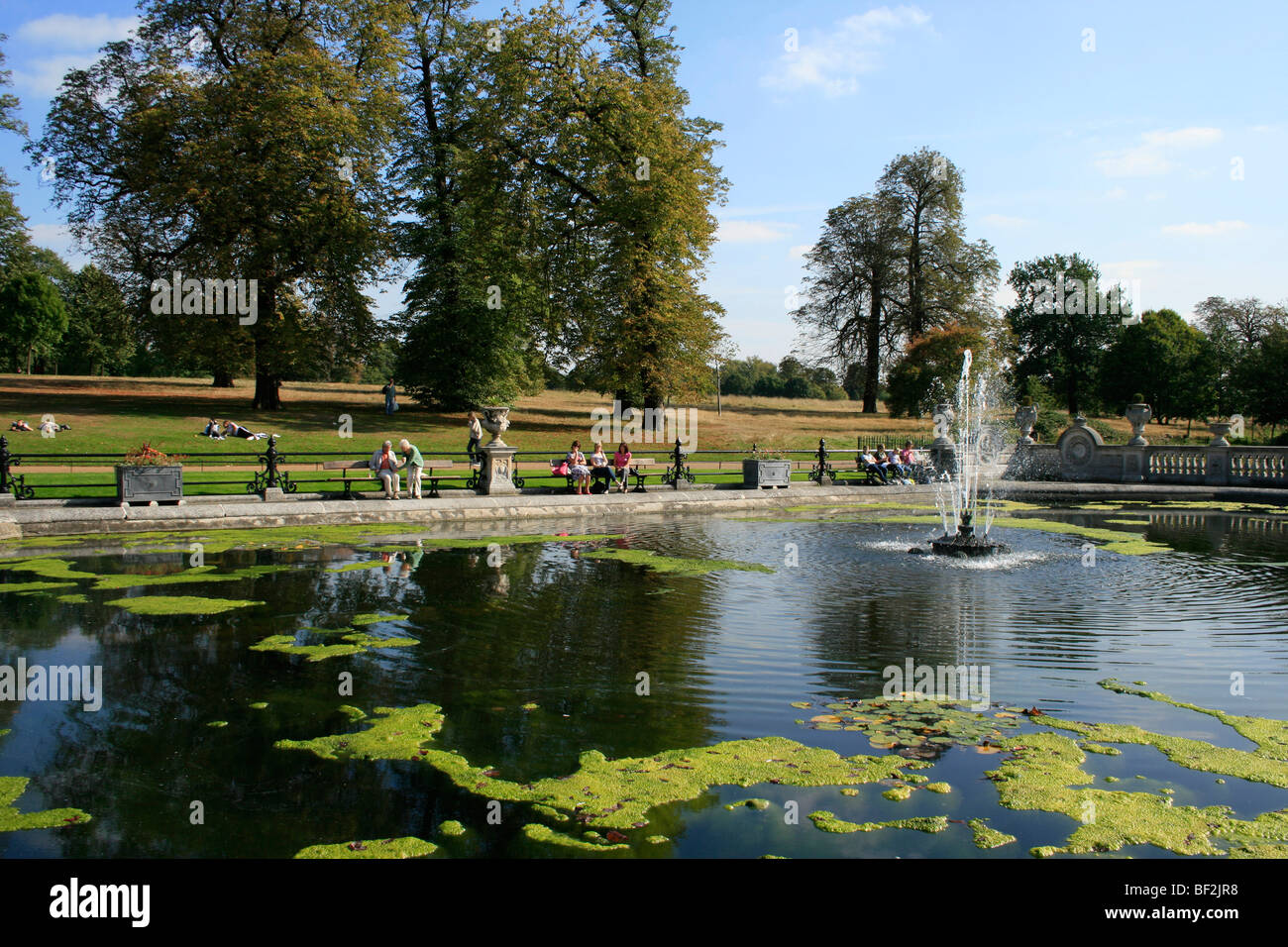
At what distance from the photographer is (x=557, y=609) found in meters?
11.0

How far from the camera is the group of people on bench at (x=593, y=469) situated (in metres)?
23.8

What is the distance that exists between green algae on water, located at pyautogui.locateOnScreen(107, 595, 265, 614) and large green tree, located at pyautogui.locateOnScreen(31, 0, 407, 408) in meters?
28.3

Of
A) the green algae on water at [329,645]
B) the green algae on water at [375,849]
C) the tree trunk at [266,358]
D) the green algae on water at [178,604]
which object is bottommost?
the green algae on water at [375,849]

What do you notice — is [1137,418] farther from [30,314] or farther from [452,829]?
[30,314]

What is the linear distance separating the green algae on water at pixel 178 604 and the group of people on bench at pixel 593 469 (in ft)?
43.0

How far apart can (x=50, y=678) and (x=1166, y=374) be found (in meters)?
72.6

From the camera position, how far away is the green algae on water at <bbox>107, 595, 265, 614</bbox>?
34.5 ft

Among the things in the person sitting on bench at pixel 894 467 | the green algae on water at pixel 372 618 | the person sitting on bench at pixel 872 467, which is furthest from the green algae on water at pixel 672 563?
the person sitting on bench at pixel 894 467


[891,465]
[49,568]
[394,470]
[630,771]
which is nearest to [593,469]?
[394,470]

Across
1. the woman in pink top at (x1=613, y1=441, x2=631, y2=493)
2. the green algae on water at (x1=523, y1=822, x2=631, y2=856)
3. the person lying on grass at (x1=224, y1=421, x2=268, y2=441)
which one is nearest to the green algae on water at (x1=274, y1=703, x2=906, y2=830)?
the green algae on water at (x1=523, y1=822, x2=631, y2=856)

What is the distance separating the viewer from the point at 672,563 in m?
14.7

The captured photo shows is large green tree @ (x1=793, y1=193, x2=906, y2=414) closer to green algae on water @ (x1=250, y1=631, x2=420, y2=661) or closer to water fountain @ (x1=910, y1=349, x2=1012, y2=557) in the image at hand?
water fountain @ (x1=910, y1=349, x2=1012, y2=557)

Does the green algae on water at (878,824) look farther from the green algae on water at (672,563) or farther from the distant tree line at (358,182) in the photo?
the distant tree line at (358,182)

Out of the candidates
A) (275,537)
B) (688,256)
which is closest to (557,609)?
(275,537)
